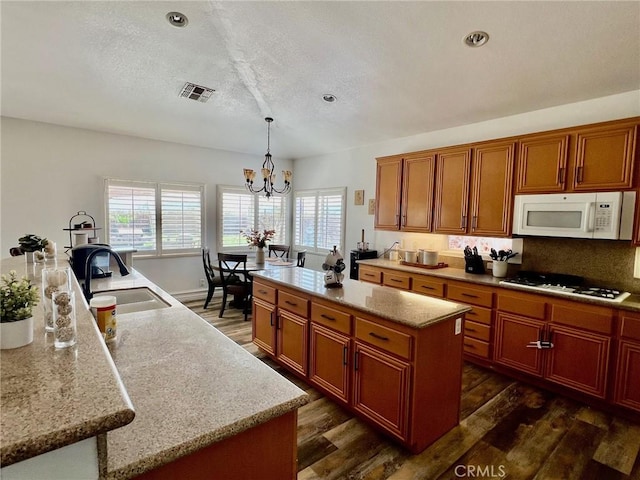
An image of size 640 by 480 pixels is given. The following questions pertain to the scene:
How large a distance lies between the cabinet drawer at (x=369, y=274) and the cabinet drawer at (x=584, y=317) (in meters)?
1.90

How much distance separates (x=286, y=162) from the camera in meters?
6.59

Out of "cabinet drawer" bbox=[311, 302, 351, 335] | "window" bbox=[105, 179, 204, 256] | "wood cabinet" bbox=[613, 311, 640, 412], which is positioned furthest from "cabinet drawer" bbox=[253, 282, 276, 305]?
"wood cabinet" bbox=[613, 311, 640, 412]

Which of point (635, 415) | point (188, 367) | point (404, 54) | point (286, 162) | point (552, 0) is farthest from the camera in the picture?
point (286, 162)

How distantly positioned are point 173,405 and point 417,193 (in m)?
3.67

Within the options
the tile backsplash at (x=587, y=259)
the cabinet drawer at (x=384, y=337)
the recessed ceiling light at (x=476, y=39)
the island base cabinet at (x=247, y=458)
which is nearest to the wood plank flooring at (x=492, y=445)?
the cabinet drawer at (x=384, y=337)

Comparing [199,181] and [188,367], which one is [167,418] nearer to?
[188,367]

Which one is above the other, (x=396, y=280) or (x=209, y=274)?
(x=396, y=280)

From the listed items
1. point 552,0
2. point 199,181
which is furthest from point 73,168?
point 552,0

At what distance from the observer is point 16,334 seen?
82 centimetres

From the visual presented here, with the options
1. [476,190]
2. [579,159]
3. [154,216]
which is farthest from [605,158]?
[154,216]

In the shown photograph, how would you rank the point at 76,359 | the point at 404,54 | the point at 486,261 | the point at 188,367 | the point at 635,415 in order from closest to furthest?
the point at 76,359 < the point at 188,367 < the point at 635,415 < the point at 404,54 < the point at 486,261

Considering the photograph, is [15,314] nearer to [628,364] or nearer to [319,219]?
[628,364]

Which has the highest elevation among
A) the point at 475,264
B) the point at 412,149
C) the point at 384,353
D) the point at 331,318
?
the point at 412,149

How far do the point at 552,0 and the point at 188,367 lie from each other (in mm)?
2985
